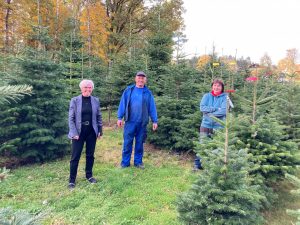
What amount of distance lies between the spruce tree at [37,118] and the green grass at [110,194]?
1.54 feet

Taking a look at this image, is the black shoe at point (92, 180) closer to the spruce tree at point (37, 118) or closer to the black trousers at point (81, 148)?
the black trousers at point (81, 148)

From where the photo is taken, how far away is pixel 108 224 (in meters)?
3.99

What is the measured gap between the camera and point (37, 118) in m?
6.54

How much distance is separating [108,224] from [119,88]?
707 cm

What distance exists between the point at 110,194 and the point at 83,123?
4.86ft

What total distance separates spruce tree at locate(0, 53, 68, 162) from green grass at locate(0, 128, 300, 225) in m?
0.47

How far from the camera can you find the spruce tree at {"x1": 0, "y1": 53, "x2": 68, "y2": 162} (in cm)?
631

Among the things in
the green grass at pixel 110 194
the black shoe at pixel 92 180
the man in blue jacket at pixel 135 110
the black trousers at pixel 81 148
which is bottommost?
the green grass at pixel 110 194

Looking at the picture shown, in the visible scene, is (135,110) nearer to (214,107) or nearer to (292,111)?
(214,107)

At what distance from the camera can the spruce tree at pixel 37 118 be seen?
20.7 ft

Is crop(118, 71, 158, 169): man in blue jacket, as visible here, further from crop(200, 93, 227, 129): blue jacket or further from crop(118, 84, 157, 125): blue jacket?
crop(200, 93, 227, 129): blue jacket

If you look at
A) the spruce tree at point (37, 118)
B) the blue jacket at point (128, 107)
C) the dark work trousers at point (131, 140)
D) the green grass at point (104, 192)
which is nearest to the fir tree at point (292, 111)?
the green grass at point (104, 192)

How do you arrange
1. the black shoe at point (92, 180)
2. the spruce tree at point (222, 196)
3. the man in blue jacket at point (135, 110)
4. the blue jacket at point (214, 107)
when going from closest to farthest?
the spruce tree at point (222, 196), the black shoe at point (92, 180), the blue jacket at point (214, 107), the man in blue jacket at point (135, 110)

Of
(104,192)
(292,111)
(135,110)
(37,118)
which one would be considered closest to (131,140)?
(135,110)
